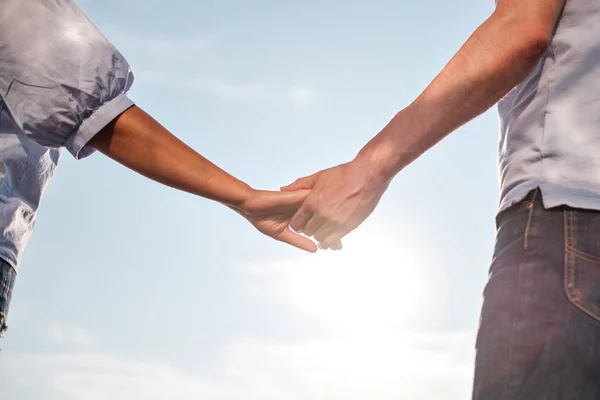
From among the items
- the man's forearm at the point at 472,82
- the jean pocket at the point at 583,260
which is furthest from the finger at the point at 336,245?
the jean pocket at the point at 583,260

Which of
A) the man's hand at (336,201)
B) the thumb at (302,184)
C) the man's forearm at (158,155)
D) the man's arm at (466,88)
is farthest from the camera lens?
the thumb at (302,184)

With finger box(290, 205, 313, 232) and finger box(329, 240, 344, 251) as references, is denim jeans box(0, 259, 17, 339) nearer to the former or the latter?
finger box(290, 205, 313, 232)

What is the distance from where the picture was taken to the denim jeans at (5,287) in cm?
192

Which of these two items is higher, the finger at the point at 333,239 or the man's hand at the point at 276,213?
the man's hand at the point at 276,213

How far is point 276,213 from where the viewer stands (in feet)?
10.8

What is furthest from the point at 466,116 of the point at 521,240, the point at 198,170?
the point at 198,170

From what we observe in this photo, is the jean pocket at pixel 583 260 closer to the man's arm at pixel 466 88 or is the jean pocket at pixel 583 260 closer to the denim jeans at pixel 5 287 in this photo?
the man's arm at pixel 466 88

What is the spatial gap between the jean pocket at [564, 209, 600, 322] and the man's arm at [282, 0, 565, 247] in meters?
0.50

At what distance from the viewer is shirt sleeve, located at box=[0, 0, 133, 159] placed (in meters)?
1.82

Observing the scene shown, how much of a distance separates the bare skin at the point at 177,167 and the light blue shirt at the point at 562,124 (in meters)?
1.23

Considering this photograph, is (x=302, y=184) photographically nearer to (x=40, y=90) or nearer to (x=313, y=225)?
(x=313, y=225)

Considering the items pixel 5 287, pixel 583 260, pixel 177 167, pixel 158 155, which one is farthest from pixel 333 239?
pixel 583 260

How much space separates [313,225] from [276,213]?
0.70 ft

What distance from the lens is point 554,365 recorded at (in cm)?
144
